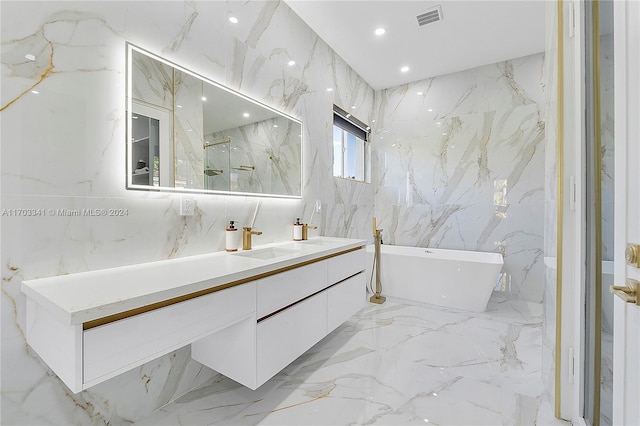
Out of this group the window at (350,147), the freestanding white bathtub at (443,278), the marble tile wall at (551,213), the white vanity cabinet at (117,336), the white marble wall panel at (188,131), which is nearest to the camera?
the white vanity cabinet at (117,336)

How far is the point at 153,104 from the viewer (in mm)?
1526

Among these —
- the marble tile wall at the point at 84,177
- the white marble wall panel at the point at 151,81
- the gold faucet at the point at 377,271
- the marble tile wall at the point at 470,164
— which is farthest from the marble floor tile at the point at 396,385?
the white marble wall panel at the point at 151,81

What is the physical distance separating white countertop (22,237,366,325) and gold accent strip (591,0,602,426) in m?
1.42

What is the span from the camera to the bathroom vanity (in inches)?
34.7

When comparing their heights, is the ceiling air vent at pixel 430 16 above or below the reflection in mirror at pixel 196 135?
above

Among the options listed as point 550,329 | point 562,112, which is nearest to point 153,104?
point 562,112

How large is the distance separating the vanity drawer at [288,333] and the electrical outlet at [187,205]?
0.79 m

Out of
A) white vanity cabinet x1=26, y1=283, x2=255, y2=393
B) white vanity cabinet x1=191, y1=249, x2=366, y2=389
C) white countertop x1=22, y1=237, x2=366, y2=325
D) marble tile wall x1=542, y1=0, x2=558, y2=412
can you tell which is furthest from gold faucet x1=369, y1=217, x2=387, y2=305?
white vanity cabinet x1=26, y1=283, x2=255, y2=393

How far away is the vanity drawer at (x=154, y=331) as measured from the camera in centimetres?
88

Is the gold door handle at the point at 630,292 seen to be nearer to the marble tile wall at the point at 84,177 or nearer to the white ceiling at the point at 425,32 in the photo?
the marble tile wall at the point at 84,177

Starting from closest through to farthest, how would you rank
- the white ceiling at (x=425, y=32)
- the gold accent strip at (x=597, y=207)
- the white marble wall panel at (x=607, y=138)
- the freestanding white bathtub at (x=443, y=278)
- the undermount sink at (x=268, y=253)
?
1. the white marble wall panel at (x=607, y=138)
2. the gold accent strip at (x=597, y=207)
3. the undermount sink at (x=268, y=253)
4. the white ceiling at (x=425, y=32)
5. the freestanding white bathtub at (x=443, y=278)

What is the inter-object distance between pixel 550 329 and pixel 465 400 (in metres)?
0.65

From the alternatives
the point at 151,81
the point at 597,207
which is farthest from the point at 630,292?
the point at 151,81

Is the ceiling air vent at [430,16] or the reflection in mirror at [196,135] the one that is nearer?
the reflection in mirror at [196,135]
